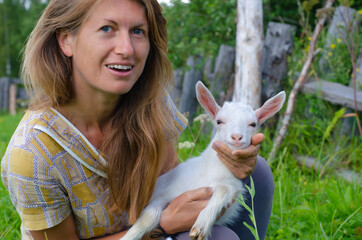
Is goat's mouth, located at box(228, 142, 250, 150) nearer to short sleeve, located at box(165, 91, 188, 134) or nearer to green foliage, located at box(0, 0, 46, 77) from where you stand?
short sleeve, located at box(165, 91, 188, 134)

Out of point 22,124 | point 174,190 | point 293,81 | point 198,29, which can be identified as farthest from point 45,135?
point 198,29

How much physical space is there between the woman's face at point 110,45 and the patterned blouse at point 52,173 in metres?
0.26

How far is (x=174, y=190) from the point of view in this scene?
6.31 ft

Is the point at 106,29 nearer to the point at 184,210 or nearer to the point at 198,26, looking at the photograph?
the point at 184,210

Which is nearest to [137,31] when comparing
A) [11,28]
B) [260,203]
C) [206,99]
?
[206,99]

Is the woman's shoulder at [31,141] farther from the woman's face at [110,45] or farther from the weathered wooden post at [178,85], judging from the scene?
the weathered wooden post at [178,85]

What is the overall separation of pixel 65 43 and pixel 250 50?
2.13 metres

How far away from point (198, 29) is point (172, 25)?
341 mm

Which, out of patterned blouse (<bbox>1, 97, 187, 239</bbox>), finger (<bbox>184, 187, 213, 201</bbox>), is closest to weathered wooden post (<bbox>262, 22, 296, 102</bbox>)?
finger (<bbox>184, 187, 213, 201</bbox>)

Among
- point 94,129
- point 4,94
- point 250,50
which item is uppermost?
point 250,50

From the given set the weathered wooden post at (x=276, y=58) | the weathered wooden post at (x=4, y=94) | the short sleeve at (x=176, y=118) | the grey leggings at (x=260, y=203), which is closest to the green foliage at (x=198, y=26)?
the weathered wooden post at (x=276, y=58)

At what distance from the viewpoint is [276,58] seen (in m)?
3.78

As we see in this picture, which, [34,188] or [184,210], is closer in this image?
[34,188]

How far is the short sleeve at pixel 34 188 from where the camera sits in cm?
158
